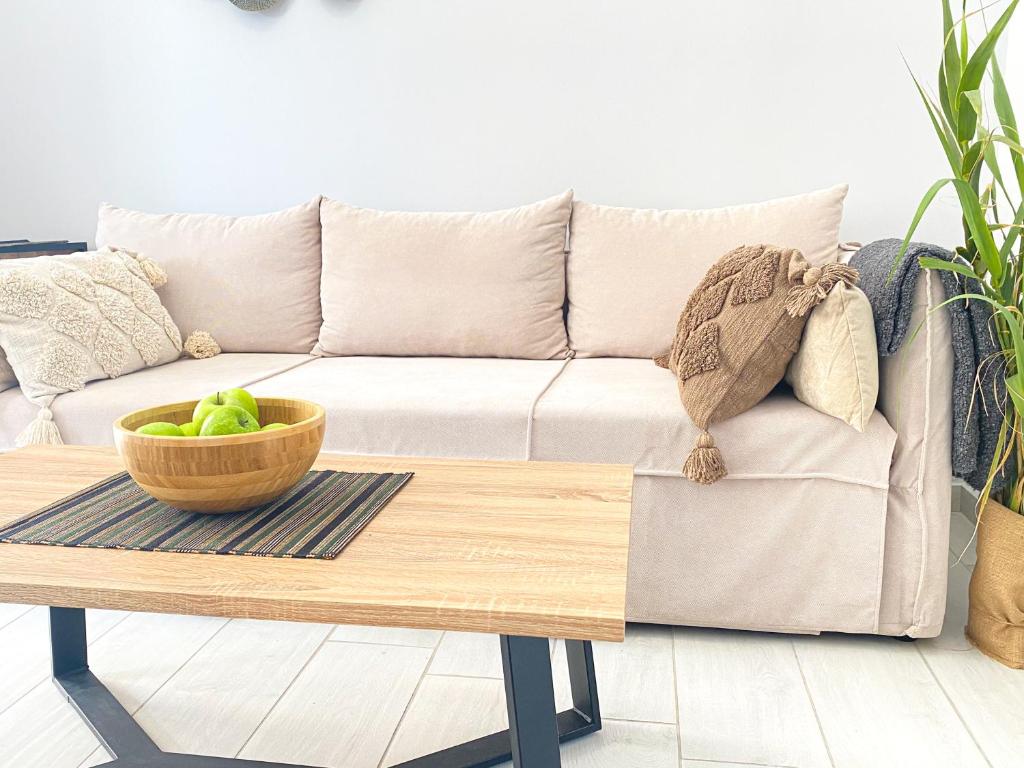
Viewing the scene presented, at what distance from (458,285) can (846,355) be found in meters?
1.13

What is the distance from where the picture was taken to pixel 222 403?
1191mm

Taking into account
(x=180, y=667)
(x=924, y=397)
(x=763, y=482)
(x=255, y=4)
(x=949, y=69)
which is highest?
(x=255, y=4)

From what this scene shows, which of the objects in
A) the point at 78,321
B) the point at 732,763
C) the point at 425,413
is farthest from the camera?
the point at 78,321

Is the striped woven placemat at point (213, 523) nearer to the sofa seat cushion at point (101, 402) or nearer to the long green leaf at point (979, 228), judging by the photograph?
the sofa seat cushion at point (101, 402)

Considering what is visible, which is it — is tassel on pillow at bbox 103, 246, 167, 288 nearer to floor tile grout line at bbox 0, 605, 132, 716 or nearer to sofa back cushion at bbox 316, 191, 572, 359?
sofa back cushion at bbox 316, 191, 572, 359

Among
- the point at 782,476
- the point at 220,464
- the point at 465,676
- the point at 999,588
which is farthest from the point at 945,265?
the point at 220,464

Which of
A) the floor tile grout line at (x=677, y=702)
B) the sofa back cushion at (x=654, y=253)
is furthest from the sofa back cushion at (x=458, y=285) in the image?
the floor tile grout line at (x=677, y=702)

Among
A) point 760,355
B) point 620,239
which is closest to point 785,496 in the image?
point 760,355

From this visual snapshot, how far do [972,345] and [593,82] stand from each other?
150 centimetres

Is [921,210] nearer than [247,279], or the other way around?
[921,210]

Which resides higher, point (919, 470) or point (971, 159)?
point (971, 159)

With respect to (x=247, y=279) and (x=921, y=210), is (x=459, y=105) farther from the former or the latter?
(x=921, y=210)

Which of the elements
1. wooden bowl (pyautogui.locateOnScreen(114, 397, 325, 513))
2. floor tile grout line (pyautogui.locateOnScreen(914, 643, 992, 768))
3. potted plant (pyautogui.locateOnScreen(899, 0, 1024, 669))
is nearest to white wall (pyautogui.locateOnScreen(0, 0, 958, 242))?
potted plant (pyautogui.locateOnScreen(899, 0, 1024, 669))

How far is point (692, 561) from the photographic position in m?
1.81
